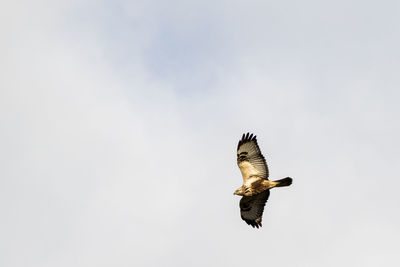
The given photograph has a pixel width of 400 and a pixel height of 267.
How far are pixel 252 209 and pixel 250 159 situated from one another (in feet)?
8.23

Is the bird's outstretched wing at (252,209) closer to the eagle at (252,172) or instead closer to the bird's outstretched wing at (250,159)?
the eagle at (252,172)

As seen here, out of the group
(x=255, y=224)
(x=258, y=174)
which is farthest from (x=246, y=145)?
(x=255, y=224)

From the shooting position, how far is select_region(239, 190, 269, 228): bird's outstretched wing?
29.3 m

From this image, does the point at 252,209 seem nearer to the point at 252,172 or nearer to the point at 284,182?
the point at 252,172

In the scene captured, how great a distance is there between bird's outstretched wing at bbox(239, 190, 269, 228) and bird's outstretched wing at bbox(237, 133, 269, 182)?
1145mm

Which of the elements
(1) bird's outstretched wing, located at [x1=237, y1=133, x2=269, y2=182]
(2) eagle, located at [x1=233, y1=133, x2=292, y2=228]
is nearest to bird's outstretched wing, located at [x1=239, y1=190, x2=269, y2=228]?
(2) eagle, located at [x1=233, y1=133, x2=292, y2=228]

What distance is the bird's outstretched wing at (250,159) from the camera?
94.1ft

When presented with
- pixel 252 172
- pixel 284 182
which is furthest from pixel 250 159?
pixel 284 182

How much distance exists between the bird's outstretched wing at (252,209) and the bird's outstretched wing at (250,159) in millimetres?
1145

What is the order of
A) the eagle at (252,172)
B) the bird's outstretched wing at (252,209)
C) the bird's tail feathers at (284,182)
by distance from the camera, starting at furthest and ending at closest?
the bird's outstretched wing at (252,209), the eagle at (252,172), the bird's tail feathers at (284,182)

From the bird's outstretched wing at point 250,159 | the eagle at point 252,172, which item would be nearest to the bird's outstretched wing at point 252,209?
the eagle at point 252,172

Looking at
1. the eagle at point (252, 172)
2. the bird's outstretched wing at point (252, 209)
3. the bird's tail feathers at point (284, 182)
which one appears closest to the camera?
the bird's tail feathers at point (284, 182)

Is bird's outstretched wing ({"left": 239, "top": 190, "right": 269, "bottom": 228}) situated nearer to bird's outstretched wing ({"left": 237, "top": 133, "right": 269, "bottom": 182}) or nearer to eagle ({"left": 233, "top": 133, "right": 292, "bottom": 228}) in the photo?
eagle ({"left": 233, "top": 133, "right": 292, "bottom": 228})

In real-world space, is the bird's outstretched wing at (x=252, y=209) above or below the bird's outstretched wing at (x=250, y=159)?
below
